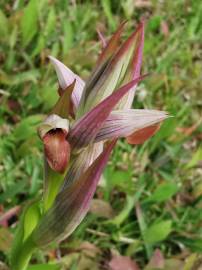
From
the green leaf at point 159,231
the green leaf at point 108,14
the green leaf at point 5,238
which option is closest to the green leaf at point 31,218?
the green leaf at point 5,238

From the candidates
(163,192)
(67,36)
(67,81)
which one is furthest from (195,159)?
(67,81)

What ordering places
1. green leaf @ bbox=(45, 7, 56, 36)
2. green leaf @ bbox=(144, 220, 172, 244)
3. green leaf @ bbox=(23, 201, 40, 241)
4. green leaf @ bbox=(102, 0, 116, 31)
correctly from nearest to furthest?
green leaf @ bbox=(23, 201, 40, 241) → green leaf @ bbox=(144, 220, 172, 244) → green leaf @ bbox=(45, 7, 56, 36) → green leaf @ bbox=(102, 0, 116, 31)

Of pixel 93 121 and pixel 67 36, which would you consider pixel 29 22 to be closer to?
pixel 67 36

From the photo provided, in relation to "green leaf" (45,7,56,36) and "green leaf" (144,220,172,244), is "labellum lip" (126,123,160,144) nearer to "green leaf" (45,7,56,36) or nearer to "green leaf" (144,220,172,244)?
"green leaf" (144,220,172,244)

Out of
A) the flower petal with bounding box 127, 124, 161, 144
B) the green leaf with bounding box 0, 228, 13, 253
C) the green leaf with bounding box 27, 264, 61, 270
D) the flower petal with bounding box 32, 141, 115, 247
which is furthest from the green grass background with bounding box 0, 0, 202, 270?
the flower petal with bounding box 127, 124, 161, 144

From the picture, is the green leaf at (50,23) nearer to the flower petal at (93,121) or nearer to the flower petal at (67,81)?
the flower petal at (67,81)
